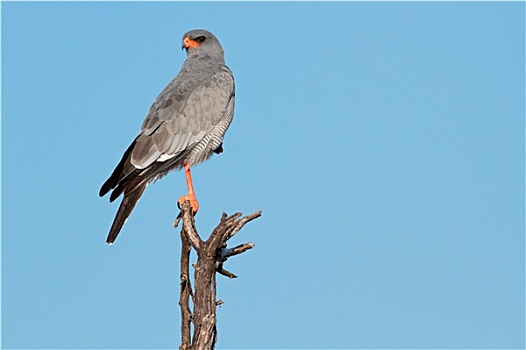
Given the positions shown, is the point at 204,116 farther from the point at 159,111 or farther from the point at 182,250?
the point at 182,250

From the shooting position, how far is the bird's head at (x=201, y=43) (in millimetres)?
12117

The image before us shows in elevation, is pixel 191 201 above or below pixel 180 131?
below

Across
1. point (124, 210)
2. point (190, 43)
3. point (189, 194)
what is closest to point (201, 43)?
point (190, 43)

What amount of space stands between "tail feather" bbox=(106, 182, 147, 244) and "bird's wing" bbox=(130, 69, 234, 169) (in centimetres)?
39

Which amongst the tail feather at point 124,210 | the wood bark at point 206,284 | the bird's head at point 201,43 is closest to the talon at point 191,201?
the tail feather at point 124,210

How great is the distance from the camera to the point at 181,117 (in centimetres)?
1084

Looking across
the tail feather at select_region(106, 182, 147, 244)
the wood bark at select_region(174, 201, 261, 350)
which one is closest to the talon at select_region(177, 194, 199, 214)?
the tail feather at select_region(106, 182, 147, 244)

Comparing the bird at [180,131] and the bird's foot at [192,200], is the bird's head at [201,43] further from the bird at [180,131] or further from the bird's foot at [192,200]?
the bird's foot at [192,200]

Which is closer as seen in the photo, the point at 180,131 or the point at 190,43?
the point at 180,131

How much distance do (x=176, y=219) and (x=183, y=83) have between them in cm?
218

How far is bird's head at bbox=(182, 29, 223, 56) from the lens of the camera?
12.1m

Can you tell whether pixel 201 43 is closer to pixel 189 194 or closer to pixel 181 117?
pixel 181 117

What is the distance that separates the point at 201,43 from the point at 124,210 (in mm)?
3267

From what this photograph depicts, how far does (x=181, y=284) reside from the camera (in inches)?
357
